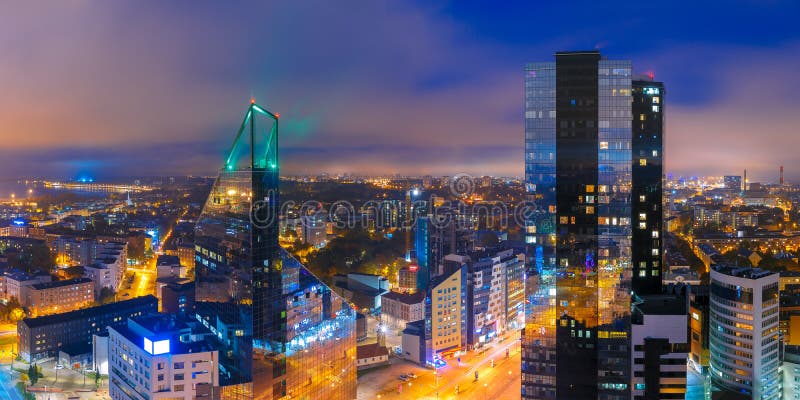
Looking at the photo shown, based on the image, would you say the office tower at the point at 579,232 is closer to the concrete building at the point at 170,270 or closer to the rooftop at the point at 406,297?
the rooftop at the point at 406,297

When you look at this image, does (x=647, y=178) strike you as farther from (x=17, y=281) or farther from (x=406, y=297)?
(x=17, y=281)

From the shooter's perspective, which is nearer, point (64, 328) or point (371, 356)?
point (371, 356)

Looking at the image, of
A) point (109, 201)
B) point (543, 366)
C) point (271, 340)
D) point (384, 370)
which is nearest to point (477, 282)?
point (384, 370)

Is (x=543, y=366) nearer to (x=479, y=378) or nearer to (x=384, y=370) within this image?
(x=479, y=378)

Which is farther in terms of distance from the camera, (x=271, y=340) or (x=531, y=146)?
(x=531, y=146)

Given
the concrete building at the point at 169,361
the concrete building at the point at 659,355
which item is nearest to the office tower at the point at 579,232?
the concrete building at the point at 659,355

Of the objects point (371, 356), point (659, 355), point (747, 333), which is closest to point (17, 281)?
point (371, 356)
